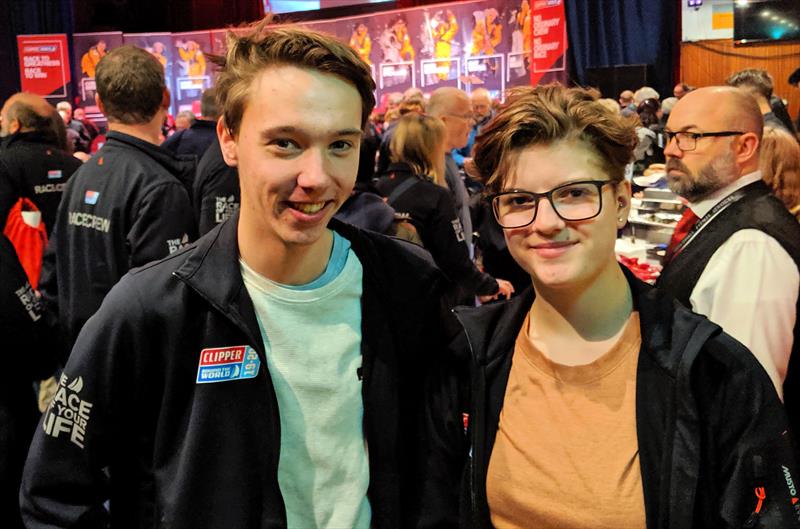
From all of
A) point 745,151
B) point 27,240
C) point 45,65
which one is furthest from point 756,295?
point 45,65

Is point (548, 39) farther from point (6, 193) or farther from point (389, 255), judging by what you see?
point (389, 255)

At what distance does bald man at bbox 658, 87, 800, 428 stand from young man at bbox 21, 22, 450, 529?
4.06 feet

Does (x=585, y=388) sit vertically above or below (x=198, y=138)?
below

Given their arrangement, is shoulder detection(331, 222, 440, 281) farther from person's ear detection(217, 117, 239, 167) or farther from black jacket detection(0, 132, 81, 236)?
black jacket detection(0, 132, 81, 236)

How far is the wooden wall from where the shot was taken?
1016 cm

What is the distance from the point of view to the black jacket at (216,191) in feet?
10.6

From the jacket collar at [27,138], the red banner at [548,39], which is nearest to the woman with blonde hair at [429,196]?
the jacket collar at [27,138]

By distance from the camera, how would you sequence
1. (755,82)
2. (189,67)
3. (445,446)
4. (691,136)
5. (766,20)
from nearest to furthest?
(445,446) < (691,136) < (755,82) < (766,20) < (189,67)

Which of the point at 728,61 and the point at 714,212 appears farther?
the point at 728,61

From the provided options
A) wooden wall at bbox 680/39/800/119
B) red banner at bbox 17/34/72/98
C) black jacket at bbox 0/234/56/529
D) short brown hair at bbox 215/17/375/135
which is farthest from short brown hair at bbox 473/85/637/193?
red banner at bbox 17/34/72/98

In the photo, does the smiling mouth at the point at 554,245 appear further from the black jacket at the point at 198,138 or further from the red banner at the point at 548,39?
the red banner at the point at 548,39

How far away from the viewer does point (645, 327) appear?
1455 millimetres

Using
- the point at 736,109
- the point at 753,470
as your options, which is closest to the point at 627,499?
the point at 753,470

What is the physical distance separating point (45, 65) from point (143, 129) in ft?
47.7
